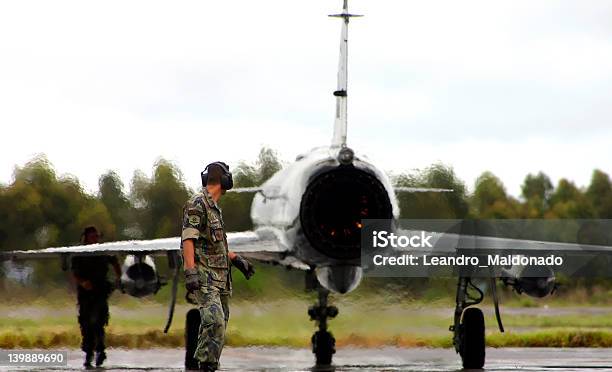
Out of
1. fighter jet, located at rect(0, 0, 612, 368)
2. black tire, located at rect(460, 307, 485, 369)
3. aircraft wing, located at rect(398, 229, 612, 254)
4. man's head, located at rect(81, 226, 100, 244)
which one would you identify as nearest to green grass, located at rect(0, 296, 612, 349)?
fighter jet, located at rect(0, 0, 612, 368)

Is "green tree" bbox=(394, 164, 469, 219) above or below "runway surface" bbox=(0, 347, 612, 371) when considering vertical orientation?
above

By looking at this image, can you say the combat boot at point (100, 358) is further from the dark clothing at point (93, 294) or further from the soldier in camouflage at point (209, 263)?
the soldier in camouflage at point (209, 263)

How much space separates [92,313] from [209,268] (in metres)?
8.31

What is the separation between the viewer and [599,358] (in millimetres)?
20578

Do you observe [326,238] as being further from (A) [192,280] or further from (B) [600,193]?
(B) [600,193]

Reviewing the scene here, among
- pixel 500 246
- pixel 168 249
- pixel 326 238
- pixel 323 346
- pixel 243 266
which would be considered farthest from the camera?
pixel 323 346

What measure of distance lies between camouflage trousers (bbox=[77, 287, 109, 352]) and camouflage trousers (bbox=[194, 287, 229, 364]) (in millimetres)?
7985

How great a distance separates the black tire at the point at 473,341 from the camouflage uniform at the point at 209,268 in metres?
6.32

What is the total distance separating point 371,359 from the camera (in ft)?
71.2

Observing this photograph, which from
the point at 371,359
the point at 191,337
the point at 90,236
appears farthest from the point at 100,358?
the point at 371,359

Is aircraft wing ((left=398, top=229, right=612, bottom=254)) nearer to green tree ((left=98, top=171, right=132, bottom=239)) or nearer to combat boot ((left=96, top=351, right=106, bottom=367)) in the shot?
combat boot ((left=96, top=351, right=106, bottom=367))

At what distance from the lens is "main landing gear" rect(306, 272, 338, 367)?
21953mm

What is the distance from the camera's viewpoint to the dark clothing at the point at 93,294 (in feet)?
69.1

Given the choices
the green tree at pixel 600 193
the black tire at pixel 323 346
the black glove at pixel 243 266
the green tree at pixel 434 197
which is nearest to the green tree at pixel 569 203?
the green tree at pixel 600 193
